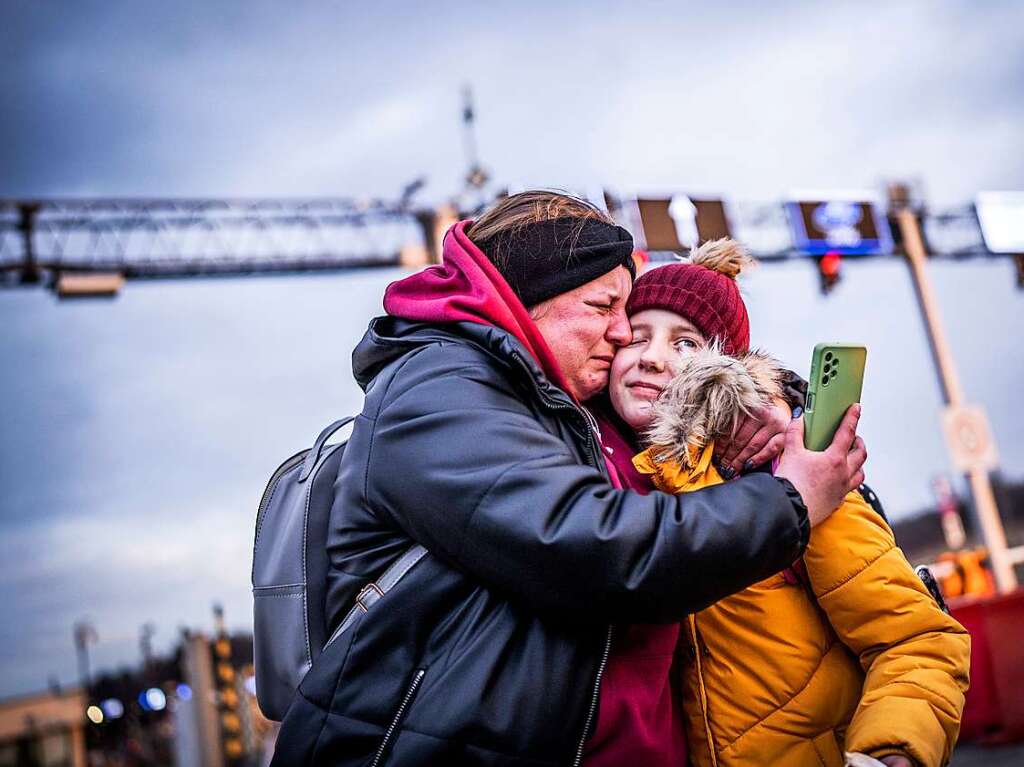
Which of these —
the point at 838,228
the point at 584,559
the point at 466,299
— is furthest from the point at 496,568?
the point at 838,228

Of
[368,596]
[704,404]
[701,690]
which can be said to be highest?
[704,404]

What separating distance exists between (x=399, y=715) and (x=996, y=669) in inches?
365

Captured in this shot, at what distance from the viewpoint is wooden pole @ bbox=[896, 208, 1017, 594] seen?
1314 centimetres

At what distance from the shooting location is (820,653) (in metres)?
2.38

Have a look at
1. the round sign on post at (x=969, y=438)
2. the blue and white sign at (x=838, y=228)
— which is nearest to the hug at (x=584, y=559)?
the round sign on post at (x=969, y=438)

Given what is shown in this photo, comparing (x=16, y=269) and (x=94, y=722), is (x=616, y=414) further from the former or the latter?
(x=94, y=722)

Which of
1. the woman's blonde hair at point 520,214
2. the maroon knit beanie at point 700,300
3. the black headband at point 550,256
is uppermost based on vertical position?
the woman's blonde hair at point 520,214

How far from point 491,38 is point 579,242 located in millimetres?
33944

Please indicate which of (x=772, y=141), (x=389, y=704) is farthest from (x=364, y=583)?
(x=772, y=141)

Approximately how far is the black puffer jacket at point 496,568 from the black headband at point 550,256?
0.46 metres

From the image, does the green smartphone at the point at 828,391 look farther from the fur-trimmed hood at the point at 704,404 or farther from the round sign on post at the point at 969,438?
the round sign on post at the point at 969,438

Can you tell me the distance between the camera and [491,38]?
3416 centimetres

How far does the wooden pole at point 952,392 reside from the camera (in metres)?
13.1

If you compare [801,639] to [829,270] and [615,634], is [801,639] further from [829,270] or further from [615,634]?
[829,270]
